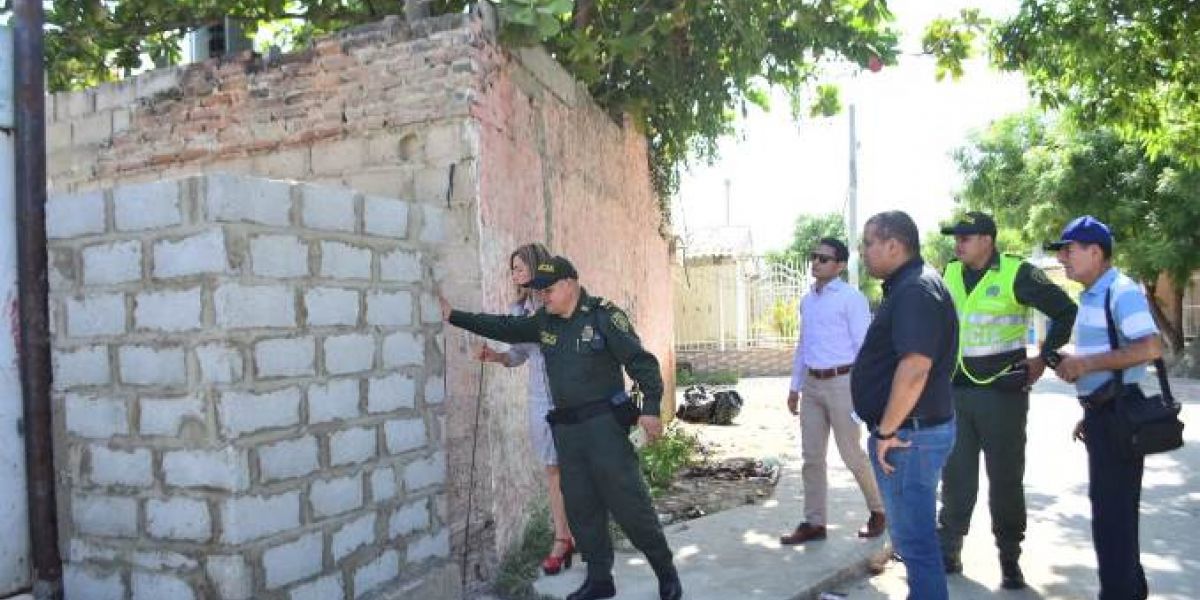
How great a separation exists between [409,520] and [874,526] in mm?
2757

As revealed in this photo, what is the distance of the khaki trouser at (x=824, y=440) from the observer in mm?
5219

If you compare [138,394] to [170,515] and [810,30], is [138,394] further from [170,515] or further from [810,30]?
[810,30]

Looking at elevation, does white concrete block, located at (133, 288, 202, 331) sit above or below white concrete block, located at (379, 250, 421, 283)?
below

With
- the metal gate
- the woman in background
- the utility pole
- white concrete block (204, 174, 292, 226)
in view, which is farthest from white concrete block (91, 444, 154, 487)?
the utility pole

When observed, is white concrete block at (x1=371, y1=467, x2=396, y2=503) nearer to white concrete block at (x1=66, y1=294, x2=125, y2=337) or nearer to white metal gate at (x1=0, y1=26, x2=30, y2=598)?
white concrete block at (x1=66, y1=294, x2=125, y2=337)

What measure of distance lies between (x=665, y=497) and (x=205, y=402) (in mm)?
3985

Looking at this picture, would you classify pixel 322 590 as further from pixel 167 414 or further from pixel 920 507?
pixel 920 507

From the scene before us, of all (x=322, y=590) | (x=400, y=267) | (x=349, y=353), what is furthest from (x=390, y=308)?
(x=322, y=590)

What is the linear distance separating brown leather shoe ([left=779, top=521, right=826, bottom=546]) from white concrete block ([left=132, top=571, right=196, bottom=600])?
3224mm

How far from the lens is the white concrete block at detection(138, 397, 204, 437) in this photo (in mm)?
3357

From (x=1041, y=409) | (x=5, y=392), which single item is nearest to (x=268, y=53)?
(x=5, y=392)

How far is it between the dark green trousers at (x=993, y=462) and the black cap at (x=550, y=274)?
2.09 m

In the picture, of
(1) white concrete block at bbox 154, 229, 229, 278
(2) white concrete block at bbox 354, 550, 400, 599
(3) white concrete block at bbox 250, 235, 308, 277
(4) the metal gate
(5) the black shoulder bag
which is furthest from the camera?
(4) the metal gate

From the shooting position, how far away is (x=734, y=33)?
6.88 metres
